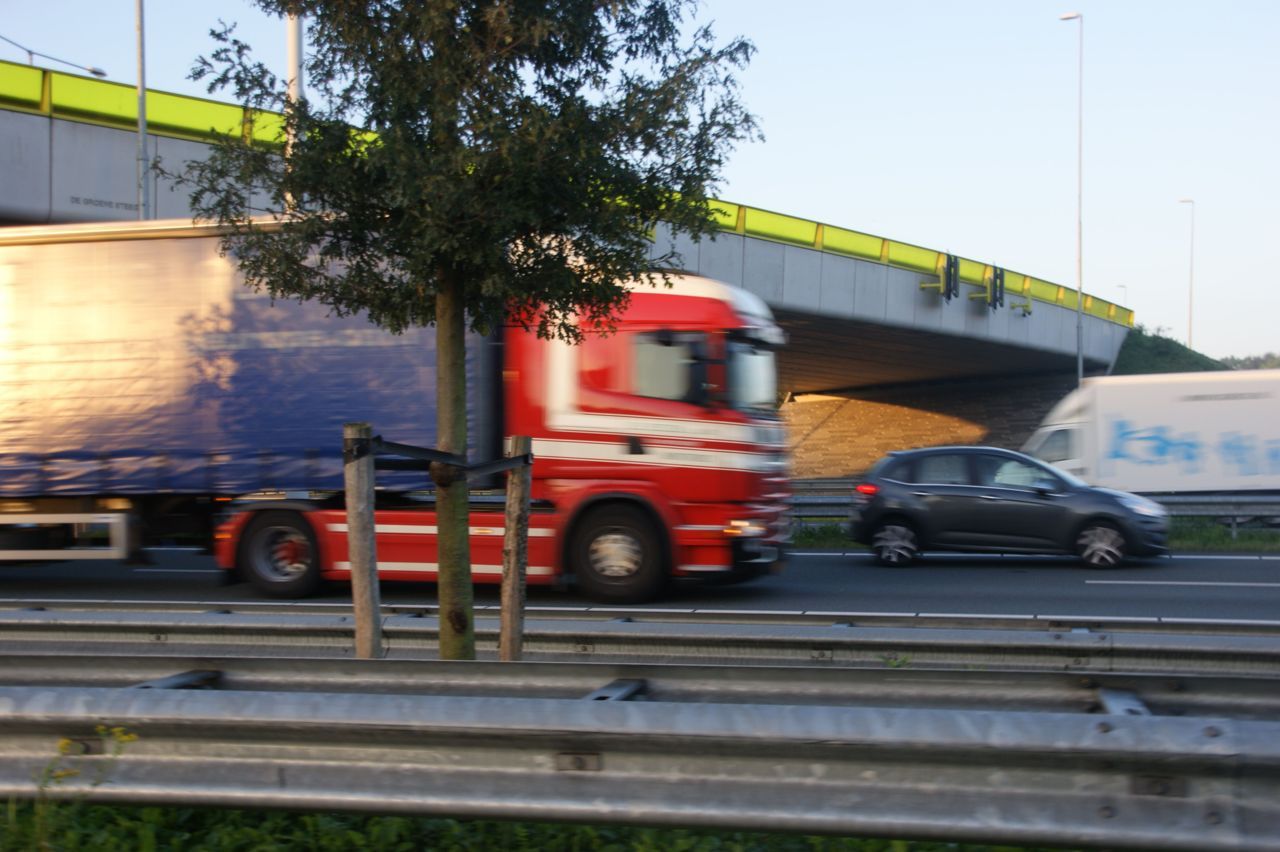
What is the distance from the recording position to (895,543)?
15.1m

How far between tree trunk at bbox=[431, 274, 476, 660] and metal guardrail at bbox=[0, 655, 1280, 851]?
1.45 metres

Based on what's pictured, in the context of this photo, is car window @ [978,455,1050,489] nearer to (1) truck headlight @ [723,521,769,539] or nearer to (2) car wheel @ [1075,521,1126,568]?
(2) car wheel @ [1075,521,1126,568]

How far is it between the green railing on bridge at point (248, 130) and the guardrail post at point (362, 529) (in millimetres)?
1441

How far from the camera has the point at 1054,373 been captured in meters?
43.4

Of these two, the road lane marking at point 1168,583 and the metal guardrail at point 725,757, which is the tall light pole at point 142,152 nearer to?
the road lane marking at point 1168,583

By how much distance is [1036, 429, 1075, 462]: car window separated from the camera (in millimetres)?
21844

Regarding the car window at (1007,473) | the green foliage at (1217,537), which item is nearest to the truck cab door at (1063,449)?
the green foliage at (1217,537)

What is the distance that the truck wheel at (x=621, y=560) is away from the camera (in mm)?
11320

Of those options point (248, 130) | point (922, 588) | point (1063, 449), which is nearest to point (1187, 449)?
point (1063, 449)

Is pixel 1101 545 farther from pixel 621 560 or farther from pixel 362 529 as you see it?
pixel 362 529

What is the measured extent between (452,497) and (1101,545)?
11.9 m

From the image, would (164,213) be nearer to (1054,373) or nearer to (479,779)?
(479,779)

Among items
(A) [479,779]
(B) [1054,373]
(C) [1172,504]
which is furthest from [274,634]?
(B) [1054,373]

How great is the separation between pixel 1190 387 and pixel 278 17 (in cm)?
2024
